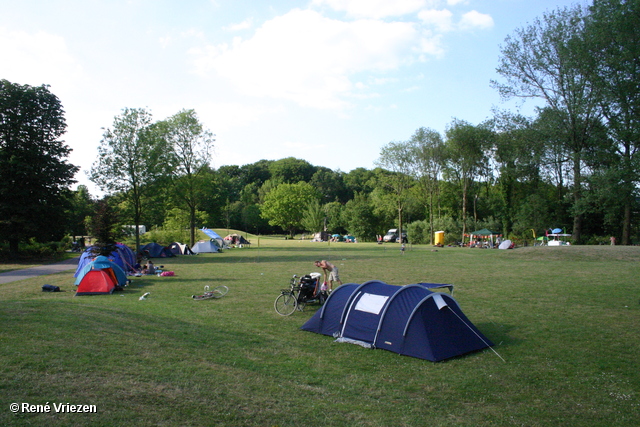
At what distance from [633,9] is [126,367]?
114 ft

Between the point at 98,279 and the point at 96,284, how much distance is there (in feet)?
0.59

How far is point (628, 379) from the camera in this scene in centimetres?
697

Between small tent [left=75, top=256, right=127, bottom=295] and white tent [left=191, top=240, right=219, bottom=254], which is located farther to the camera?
white tent [left=191, top=240, right=219, bottom=254]

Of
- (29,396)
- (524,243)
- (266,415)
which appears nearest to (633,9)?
(524,243)

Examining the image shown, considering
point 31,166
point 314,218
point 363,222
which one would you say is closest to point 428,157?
point 363,222

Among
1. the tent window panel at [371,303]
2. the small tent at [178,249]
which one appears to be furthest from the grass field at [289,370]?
the small tent at [178,249]

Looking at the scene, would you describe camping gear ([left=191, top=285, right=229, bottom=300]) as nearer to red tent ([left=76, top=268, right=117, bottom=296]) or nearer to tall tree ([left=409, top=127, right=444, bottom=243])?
red tent ([left=76, top=268, right=117, bottom=296])

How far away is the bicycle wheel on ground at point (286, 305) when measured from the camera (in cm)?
1158

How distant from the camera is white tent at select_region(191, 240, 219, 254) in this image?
3959cm

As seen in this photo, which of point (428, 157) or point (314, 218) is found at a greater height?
point (428, 157)

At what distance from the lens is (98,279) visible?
1493 cm

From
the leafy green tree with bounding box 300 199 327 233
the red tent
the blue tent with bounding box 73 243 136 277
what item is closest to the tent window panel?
the red tent

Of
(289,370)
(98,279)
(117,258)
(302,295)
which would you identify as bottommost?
(289,370)

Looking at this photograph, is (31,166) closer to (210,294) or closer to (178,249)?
Answer: (178,249)
